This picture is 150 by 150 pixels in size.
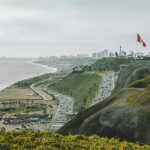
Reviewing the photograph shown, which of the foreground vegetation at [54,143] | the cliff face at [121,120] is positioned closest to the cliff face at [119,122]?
the cliff face at [121,120]

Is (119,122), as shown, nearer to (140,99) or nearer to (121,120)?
(121,120)

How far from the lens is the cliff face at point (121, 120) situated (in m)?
44.9

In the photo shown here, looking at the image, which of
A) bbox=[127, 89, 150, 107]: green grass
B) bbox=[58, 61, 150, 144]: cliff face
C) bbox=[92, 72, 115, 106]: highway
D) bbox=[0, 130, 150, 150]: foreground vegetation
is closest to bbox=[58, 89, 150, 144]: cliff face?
bbox=[58, 61, 150, 144]: cliff face

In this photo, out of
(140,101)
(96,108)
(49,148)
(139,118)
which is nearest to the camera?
(49,148)

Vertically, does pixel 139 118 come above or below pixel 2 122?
above

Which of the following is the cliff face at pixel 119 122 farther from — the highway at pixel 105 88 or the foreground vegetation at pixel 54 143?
the highway at pixel 105 88

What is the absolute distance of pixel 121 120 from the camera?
47.5 metres

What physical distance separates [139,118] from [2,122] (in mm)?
67152

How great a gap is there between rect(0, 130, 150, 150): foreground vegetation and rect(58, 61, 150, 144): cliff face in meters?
10.00

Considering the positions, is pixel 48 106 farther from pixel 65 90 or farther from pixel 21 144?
pixel 21 144

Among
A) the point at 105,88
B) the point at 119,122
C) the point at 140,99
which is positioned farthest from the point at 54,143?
the point at 105,88

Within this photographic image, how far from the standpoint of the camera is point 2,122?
352ft

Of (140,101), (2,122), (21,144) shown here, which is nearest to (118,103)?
(140,101)

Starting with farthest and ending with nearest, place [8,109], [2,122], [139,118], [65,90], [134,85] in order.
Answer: [65,90] → [8,109] → [2,122] → [134,85] → [139,118]
